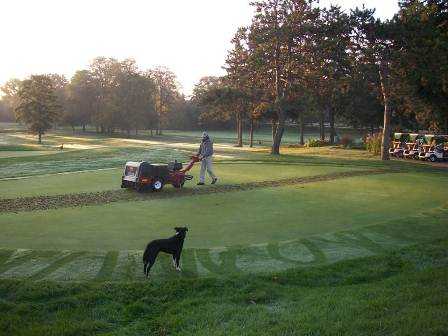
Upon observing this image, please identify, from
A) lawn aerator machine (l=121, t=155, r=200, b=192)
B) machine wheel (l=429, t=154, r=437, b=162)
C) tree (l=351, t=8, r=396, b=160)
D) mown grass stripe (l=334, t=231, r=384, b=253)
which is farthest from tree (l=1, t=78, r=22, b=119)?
mown grass stripe (l=334, t=231, r=384, b=253)

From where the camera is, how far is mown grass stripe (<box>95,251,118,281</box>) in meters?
7.05

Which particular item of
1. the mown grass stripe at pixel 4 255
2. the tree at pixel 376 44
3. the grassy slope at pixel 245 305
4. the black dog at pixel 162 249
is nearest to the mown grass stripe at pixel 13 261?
the mown grass stripe at pixel 4 255

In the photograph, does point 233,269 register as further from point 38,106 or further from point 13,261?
point 38,106

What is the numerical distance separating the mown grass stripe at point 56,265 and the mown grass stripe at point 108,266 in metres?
0.50

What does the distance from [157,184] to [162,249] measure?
7.72 metres

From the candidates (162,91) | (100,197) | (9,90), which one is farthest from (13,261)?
(9,90)

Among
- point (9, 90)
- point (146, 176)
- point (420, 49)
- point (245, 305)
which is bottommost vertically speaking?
point (245, 305)

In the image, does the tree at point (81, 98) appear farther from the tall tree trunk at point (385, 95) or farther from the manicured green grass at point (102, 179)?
the manicured green grass at point (102, 179)

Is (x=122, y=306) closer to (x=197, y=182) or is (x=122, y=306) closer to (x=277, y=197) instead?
(x=277, y=197)

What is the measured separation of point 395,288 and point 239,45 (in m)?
36.5

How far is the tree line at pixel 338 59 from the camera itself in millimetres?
28438

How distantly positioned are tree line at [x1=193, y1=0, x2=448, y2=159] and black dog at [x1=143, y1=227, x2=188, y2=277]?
24844 mm

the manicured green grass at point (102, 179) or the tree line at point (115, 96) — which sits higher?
the tree line at point (115, 96)

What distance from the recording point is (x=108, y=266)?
7.44 metres
